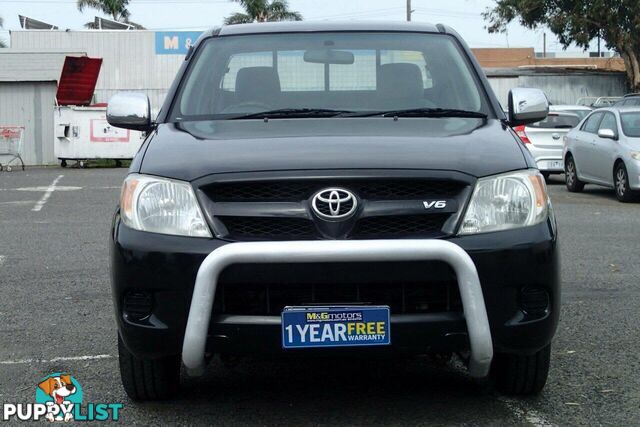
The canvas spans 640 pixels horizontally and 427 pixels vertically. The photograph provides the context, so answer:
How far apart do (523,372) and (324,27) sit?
89.1 inches

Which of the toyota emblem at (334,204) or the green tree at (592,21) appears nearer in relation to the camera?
the toyota emblem at (334,204)

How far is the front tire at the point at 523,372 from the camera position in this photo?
480 centimetres

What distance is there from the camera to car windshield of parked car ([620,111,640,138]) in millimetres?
16013

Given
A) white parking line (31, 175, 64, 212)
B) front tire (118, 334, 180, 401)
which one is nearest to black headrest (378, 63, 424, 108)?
front tire (118, 334, 180, 401)

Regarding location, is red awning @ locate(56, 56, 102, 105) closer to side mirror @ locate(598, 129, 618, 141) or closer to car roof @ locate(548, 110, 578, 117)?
car roof @ locate(548, 110, 578, 117)

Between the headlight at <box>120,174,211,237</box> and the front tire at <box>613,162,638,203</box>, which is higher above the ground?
the headlight at <box>120,174,211,237</box>

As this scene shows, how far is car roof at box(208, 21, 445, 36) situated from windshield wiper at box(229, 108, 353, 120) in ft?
2.56

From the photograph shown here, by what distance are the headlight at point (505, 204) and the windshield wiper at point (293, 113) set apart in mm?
1144

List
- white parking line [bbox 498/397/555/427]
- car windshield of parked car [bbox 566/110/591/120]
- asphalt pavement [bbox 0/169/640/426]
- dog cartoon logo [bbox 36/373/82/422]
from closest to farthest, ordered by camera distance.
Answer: white parking line [bbox 498/397/555/427], asphalt pavement [bbox 0/169/640/426], dog cartoon logo [bbox 36/373/82/422], car windshield of parked car [bbox 566/110/591/120]

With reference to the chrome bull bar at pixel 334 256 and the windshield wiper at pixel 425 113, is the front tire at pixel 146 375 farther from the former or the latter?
the windshield wiper at pixel 425 113

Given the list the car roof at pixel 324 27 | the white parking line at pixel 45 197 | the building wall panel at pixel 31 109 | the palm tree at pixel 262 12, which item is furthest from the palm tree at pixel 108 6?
the car roof at pixel 324 27

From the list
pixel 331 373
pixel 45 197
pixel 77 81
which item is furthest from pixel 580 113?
pixel 331 373

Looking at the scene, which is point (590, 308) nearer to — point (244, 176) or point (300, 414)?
point (300, 414)

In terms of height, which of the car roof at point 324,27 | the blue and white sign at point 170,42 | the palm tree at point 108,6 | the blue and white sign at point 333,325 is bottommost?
the blue and white sign at point 333,325
